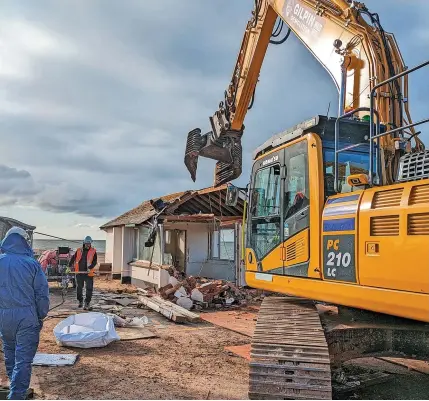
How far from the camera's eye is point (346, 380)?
6.32m

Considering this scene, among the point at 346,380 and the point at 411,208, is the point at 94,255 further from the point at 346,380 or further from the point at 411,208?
the point at 411,208

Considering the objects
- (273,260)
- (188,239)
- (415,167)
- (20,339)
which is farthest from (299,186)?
(188,239)

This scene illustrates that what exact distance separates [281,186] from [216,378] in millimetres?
2852

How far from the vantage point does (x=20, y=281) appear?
515cm

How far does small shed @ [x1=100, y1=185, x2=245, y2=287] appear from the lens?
16453 mm

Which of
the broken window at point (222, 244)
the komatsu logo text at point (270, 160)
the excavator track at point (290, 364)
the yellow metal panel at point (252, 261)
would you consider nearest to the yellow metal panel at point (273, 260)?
the yellow metal panel at point (252, 261)

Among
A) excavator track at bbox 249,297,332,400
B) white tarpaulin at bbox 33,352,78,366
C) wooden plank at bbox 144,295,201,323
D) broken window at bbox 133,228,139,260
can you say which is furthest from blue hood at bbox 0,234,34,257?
broken window at bbox 133,228,139,260

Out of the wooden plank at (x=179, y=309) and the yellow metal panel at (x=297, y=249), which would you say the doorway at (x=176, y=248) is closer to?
the wooden plank at (x=179, y=309)

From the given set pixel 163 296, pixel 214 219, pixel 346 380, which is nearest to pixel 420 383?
pixel 346 380

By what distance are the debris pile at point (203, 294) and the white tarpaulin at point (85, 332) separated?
Answer: 16.3ft

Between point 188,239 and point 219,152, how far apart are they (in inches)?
314

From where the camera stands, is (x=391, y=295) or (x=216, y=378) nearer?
(x=391, y=295)

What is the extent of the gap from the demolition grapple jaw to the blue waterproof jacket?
239 inches

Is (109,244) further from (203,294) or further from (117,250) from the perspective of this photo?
(203,294)
